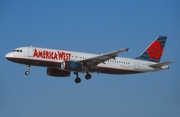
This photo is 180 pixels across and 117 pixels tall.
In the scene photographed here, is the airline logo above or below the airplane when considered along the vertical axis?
above

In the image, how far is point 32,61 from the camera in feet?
167

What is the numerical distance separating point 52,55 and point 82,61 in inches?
154

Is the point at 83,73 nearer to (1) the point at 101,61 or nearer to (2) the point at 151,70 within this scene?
(1) the point at 101,61

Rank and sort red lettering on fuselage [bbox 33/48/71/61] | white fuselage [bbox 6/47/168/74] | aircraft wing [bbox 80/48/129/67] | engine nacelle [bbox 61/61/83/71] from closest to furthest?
aircraft wing [bbox 80/48/129/67] < white fuselage [bbox 6/47/168/74] < engine nacelle [bbox 61/61/83/71] < red lettering on fuselage [bbox 33/48/71/61]

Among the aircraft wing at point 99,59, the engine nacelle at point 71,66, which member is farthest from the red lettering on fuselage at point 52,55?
the aircraft wing at point 99,59

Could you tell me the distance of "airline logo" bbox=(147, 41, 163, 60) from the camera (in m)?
60.2

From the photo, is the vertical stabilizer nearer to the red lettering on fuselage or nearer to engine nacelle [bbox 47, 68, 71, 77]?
engine nacelle [bbox 47, 68, 71, 77]

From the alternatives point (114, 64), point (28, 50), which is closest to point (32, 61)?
point (28, 50)

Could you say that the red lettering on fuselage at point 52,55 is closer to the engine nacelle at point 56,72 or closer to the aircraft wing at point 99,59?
the aircraft wing at point 99,59

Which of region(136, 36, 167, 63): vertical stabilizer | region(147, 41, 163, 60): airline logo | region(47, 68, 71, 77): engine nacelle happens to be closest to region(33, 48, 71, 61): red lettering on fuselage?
region(47, 68, 71, 77): engine nacelle

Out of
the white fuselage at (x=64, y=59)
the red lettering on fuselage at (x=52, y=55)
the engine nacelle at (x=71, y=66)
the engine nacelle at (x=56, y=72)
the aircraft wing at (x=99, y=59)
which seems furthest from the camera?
the engine nacelle at (x=56, y=72)

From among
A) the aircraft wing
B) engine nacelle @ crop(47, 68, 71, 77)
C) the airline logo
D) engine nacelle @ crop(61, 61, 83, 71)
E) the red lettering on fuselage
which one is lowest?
engine nacelle @ crop(47, 68, 71, 77)

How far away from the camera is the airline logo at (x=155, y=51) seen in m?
60.2

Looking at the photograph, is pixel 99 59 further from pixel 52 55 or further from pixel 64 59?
pixel 52 55
